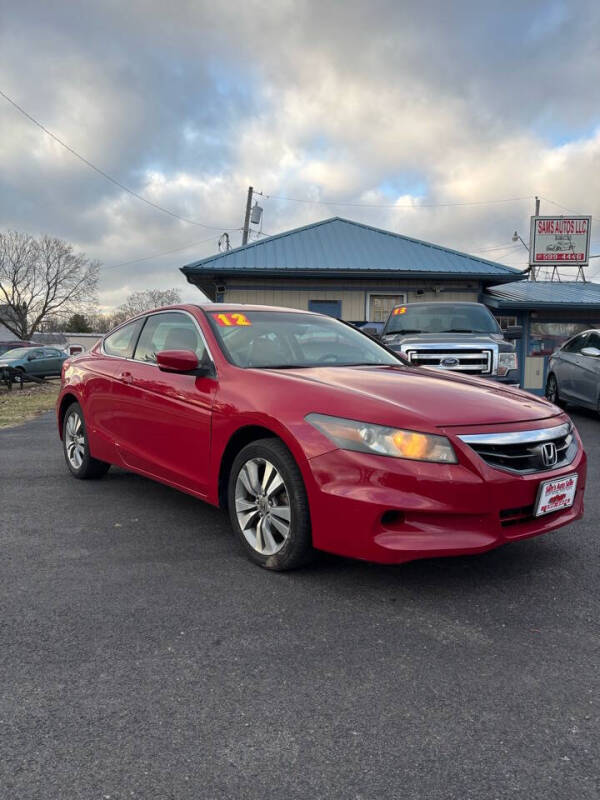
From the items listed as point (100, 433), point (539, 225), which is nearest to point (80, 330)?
point (539, 225)

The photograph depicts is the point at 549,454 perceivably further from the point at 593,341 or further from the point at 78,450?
the point at 593,341

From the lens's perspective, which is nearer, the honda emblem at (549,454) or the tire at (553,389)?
the honda emblem at (549,454)

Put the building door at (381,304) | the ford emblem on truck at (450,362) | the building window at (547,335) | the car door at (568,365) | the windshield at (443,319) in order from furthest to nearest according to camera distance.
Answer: the building window at (547,335)
the building door at (381,304)
the car door at (568,365)
the windshield at (443,319)
the ford emblem on truck at (450,362)

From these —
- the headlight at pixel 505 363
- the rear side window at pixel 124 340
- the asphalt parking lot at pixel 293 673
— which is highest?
the rear side window at pixel 124 340

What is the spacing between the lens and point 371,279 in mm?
16641

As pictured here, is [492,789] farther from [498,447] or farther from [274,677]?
[498,447]

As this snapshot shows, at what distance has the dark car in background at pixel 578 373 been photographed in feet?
30.4

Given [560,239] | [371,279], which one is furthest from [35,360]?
[560,239]

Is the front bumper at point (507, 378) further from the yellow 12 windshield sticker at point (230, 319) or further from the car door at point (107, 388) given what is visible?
the car door at point (107, 388)

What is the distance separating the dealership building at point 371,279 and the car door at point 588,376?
6612 mm

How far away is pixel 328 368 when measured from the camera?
3842 mm

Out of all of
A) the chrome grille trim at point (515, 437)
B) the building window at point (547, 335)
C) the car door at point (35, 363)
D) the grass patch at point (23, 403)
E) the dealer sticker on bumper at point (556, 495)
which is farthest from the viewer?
the car door at point (35, 363)

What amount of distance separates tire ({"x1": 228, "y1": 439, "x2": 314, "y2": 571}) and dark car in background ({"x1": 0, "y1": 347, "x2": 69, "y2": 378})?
69.7 feet

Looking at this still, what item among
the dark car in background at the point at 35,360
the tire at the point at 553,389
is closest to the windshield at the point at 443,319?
the tire at the point at 553,389
